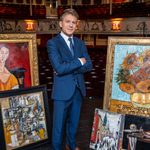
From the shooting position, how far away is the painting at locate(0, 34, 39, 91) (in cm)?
316

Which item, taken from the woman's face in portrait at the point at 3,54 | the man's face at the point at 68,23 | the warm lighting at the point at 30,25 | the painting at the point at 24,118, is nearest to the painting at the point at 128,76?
the man's face at the point at 68,23

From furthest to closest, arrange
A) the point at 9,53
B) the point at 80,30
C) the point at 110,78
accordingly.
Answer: the point at 80,30 → the point at 9,53 → the point at 110,78

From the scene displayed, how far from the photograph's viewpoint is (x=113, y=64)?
2.94 meters

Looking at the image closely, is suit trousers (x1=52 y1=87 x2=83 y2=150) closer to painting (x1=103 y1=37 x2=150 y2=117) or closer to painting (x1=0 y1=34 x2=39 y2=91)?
painting (x1=103 y1=37 x2=150 y2=117)

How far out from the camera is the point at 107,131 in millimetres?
2975

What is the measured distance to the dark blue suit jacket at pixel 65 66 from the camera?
109 inches

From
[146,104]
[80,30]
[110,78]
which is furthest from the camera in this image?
[80,30]

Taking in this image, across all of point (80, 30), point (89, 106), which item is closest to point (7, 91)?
point (89, 106)

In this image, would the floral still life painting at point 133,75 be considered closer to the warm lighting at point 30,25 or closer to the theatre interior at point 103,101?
the theatre interior at point 103,101

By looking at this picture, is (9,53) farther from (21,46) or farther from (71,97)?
(71,97)

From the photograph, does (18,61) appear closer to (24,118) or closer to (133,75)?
(24,118)

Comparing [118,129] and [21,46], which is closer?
[118,129]

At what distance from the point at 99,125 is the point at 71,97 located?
1.36 feet

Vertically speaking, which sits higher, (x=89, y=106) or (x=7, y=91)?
(x=7, y=91)
